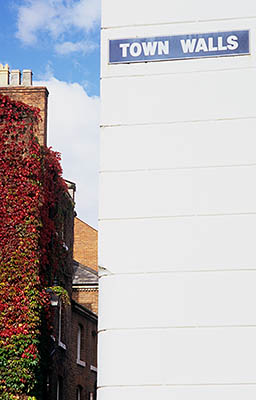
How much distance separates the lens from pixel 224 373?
402 inches

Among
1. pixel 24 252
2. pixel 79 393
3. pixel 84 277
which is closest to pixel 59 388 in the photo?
pixel 79 393

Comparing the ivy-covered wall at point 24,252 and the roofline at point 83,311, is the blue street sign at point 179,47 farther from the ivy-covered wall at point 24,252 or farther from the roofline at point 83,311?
the roofline at point 83,311

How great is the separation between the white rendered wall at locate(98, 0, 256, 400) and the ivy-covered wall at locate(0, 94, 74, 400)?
13.2 meters

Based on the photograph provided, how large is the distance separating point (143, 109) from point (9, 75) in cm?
2286

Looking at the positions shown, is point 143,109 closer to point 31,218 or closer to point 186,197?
point 186,197

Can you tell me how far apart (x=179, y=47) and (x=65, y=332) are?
2096 cm

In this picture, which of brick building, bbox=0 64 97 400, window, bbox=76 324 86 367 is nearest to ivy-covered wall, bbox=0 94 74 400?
brick building, bbox=0 64 97 400

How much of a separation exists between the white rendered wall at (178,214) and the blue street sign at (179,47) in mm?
92

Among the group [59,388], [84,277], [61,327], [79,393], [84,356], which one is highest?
[84,277]

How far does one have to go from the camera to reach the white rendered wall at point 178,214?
33.9 feet

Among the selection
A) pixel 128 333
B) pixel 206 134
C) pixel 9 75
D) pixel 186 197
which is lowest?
→ pixel 128 333

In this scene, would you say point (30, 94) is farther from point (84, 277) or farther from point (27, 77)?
point (84, 277)

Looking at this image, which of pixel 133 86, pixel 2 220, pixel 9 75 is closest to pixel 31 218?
pixel 2 220

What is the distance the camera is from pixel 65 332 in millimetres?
30938
